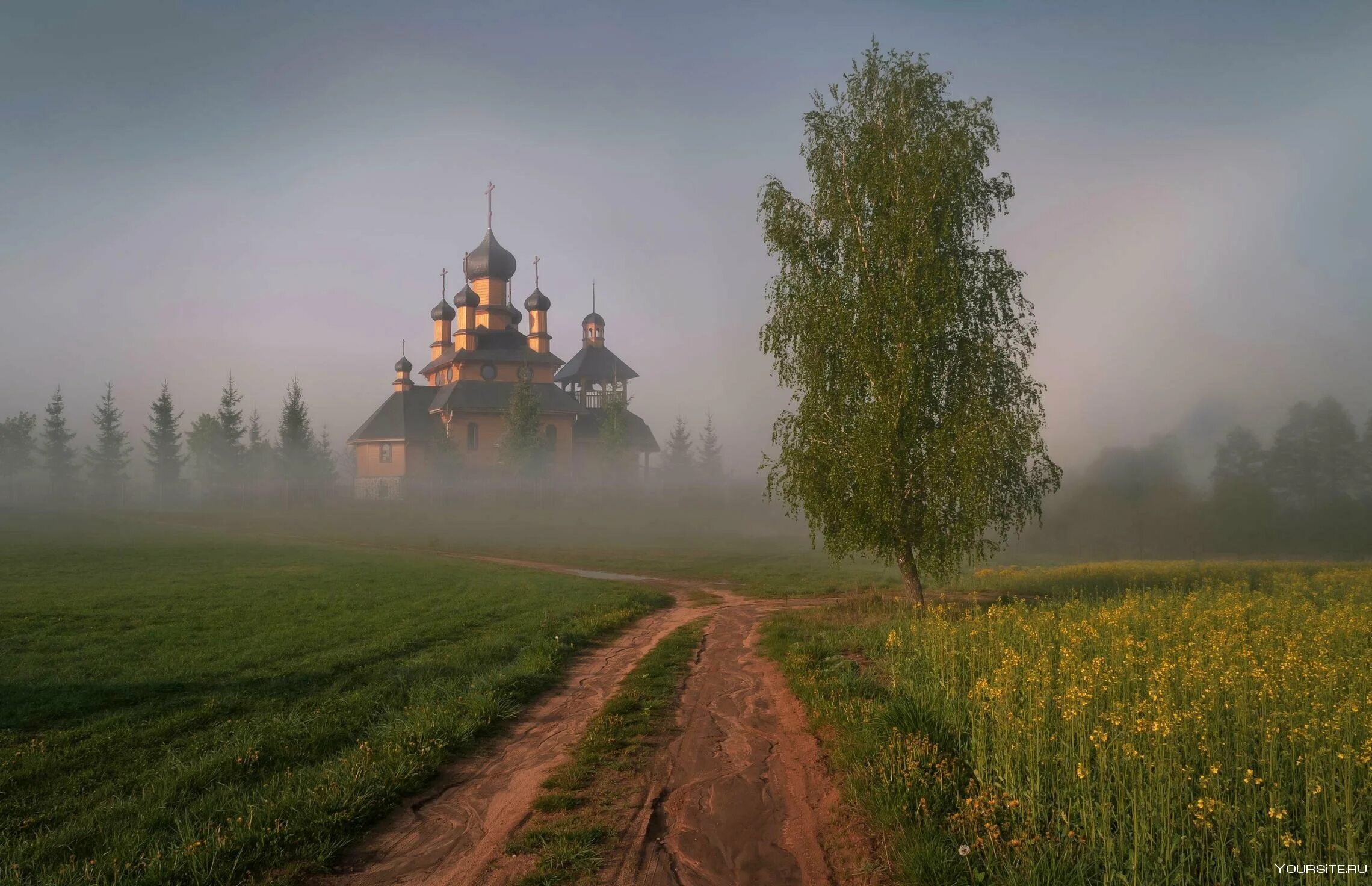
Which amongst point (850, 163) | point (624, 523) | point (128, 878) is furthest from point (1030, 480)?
point (624, 523)

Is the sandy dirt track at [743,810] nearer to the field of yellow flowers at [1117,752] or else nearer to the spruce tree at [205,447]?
the field of yellow flowers at [1117,752]

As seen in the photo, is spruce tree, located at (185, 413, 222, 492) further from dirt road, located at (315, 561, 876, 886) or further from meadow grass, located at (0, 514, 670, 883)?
dirt road, located at (315, 561, 876, 886)

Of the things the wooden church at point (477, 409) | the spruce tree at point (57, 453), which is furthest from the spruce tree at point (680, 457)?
the spruce tree at point (57, 453)

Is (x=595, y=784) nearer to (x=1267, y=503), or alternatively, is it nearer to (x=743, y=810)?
(x=743, y=810)

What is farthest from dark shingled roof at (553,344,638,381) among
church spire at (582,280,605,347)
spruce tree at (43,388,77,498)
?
spruce tree at (43,388,77,498)

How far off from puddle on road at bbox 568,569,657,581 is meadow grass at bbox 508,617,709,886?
15166 millimetres

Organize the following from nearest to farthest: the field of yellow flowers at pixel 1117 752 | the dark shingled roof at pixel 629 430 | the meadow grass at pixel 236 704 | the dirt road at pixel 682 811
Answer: the field of yellow flowers at pixel 1117 752 < the dirt road at pixel 682 811 < the meadow grass at pixel 236 704 < the dark shingled roof at pixel 629 430

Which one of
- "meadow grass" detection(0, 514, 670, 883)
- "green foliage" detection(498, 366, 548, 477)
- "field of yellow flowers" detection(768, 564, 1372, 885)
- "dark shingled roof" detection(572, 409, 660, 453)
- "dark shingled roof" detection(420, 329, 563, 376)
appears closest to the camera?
"field of yellow flowers" detection(768, 564, 1372, 885)

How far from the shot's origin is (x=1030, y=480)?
53.6ft

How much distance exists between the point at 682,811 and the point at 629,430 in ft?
202

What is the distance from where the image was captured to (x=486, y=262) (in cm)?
7000

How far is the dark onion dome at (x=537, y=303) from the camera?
72.4 meters

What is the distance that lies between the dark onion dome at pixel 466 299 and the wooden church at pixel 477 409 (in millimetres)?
78

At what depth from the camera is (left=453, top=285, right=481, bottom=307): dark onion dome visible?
221 ft
